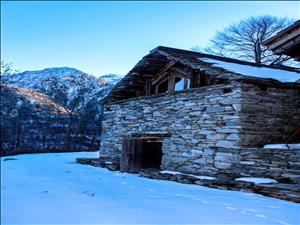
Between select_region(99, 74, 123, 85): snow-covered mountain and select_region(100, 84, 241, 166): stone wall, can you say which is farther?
select_region(99, 74, 123, 85): snow-covered mountain

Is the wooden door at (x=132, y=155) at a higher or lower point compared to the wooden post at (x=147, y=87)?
lower

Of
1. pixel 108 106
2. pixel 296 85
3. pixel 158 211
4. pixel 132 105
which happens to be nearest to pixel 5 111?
pixel 108 106

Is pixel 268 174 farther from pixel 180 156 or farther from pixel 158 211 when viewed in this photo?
pixel 158 211

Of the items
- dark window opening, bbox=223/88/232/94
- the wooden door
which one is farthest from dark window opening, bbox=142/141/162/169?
dark window opening, bbox=223/88/232/94

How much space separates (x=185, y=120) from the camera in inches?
409

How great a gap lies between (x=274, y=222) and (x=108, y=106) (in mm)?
10664

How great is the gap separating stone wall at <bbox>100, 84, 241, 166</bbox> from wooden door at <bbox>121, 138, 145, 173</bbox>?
1.50ft

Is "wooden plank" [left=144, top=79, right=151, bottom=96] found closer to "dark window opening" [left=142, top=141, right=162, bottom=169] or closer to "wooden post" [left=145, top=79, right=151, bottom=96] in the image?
"wooden post" [left=145, top=79, right=151, bottom=96]

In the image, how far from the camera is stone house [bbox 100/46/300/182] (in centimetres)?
885

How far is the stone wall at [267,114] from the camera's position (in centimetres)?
892

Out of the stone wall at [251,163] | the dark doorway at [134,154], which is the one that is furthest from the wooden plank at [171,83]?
the stone wall at [251,163]

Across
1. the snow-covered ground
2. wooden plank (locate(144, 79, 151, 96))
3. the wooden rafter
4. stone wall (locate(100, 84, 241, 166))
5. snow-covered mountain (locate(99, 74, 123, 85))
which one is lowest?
the snow-covered ground

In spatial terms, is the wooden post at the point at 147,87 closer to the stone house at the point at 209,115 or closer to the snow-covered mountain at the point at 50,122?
the stone house at the point at 209,115

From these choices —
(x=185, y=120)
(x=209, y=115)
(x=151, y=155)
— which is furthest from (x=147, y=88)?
(x=209, y=115)
